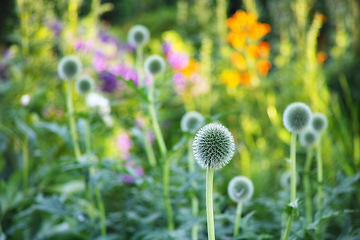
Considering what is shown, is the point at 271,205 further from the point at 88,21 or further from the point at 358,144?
the point at 88,21

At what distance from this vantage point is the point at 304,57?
2156 mm

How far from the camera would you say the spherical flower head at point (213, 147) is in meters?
0.64

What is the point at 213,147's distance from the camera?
0.65 m

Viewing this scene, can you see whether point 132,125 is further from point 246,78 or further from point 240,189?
point 246,78

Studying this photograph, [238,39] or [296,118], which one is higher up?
[238,39]

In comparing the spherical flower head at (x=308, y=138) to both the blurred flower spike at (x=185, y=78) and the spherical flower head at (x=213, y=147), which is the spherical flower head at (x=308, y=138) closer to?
the spherical flower head at (x=213, y=147)

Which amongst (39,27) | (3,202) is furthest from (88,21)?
(3,202)

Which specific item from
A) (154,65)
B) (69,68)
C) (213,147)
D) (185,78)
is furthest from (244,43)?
(213,147)

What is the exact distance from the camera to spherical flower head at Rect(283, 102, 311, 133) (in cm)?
86

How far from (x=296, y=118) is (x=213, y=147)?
1.06 feet

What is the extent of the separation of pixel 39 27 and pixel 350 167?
1.70 m

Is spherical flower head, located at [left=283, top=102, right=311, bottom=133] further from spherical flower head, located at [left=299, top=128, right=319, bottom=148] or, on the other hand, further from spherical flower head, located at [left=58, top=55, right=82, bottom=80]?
spherical flower head, located at [left=58, top=55, right=82, bottom=80]

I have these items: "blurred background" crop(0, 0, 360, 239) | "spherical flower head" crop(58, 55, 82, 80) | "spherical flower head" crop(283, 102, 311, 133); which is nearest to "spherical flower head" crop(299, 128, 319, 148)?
"blurred background" crop(0, 0, 360, 239)

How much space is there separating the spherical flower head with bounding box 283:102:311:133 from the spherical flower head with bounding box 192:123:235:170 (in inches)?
10.4
